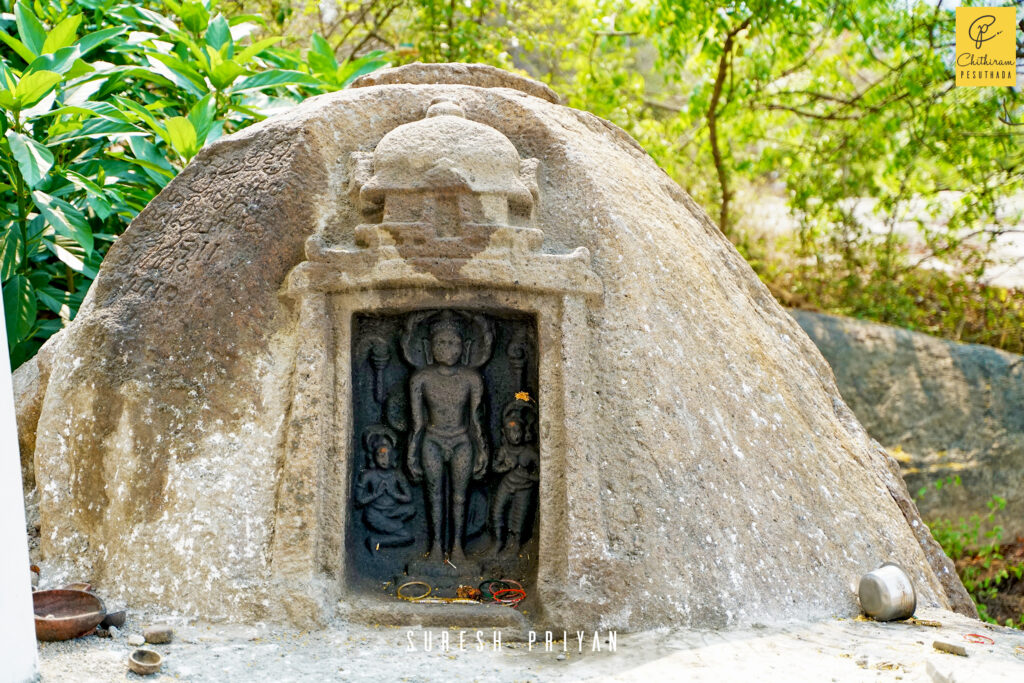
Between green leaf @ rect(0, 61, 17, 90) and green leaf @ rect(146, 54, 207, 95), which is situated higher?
green leaf @ rect(146, 54, 207, 95)

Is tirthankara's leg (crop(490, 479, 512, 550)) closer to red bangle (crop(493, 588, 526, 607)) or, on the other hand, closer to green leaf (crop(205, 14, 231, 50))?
red bangle (crop(493, 588, 526, 607))

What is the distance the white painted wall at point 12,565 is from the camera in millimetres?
2791

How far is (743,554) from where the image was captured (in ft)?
12.2

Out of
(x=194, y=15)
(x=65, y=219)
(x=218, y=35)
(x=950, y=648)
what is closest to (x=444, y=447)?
(x=950, y=648)

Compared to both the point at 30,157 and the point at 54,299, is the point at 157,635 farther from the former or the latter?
the point at 54,299

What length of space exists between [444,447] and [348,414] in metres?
0.46

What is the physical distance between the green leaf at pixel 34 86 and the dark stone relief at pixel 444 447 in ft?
6.76

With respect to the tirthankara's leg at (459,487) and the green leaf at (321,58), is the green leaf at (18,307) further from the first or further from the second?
the tirthankara's leg at (459,487)

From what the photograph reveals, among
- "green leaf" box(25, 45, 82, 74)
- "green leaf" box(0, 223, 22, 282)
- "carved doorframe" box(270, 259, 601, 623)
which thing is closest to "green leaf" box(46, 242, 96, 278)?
"green leaf" box(0, 223, 22, 282)

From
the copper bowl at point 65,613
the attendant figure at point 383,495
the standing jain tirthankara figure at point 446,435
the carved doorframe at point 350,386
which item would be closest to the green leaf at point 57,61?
the carved doorframe at point 350,386

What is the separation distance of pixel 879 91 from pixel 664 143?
72.4 inches

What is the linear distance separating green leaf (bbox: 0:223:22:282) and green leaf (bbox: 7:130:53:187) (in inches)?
20.8

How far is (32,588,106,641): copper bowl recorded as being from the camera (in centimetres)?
336

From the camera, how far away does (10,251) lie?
5062 millimetres
